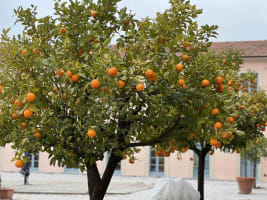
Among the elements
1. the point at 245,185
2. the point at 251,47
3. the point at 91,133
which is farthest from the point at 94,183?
the point at 251,47

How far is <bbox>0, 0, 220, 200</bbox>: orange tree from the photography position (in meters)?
3.49

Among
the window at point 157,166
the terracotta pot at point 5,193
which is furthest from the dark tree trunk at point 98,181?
the window at point 157,166

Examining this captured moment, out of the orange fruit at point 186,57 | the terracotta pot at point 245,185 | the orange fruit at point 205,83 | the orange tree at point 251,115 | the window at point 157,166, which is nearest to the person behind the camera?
the orange fruit at point 205,83

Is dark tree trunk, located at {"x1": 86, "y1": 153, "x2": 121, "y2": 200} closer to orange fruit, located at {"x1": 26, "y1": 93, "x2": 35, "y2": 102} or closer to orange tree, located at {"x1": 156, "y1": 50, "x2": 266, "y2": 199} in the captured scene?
orange tree, located at {"x1": 156, "y1": 50, "x2": 266, "y2": 199}

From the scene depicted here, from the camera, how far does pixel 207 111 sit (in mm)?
3699

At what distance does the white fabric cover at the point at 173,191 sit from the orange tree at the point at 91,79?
3.93 m

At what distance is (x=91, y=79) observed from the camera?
375 centimetres

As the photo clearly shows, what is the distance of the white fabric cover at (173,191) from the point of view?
825 centimetres

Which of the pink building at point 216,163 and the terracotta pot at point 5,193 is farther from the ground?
the pink building at point 216,163

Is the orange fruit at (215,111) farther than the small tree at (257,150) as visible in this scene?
No

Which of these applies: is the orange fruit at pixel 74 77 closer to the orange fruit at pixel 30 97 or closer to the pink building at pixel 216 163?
the orange fruit at pixel 30 97

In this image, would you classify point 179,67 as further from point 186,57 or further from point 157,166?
point 157,166

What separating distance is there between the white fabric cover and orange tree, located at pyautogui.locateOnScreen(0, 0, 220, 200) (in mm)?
3929

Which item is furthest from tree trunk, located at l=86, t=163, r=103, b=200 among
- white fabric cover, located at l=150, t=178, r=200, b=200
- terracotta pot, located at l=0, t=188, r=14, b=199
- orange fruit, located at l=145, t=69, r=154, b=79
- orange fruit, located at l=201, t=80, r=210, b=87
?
terracotta pot, located at l=0, t=188, r=14, b=199
